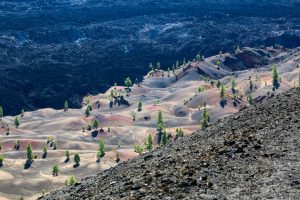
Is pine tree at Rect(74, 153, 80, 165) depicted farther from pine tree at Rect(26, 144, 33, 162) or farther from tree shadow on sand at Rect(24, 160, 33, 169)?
pine tree at Rect(26, 144, 33, 162)

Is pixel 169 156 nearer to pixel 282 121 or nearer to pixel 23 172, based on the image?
pixel 282 121

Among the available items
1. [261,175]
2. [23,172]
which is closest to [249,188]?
[261,175]

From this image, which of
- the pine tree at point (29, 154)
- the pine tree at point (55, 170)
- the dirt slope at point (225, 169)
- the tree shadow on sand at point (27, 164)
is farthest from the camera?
the pine tree at point (29, 154)

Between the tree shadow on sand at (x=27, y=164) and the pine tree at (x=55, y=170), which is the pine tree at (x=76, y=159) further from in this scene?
the tree shadow on sand at (x=27, y=164)

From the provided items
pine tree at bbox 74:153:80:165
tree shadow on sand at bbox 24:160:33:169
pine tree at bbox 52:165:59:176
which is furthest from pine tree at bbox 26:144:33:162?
pine tree at bbox 52:165:59:176

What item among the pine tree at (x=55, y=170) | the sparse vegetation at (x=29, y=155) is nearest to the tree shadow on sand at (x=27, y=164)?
the sparse vegetation at (x=29, y=155)

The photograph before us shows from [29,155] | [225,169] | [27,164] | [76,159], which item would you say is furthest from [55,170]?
[225,169]

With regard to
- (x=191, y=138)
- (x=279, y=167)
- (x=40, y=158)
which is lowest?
(x=40, y=158)

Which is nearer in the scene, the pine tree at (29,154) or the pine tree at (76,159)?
the pine tree at (76,159)
